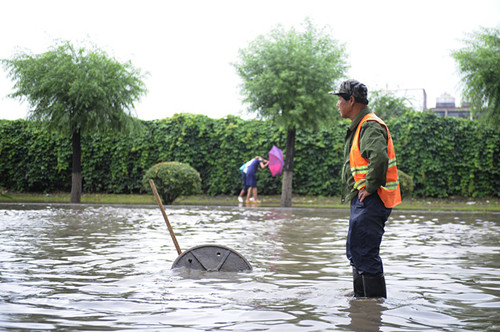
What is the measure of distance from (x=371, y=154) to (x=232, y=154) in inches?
845

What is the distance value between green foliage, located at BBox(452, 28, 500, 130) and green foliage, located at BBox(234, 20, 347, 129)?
4888mm

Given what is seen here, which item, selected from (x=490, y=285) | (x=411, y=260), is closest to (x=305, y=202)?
(x=411, y=260)

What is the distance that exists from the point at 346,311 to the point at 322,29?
61.7ft

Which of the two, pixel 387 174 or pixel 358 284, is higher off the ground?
pixel 387 174

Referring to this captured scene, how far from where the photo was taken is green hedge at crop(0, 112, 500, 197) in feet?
78.5

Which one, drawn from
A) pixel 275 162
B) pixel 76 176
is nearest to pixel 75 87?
pixel 76 176

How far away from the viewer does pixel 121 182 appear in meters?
27.3

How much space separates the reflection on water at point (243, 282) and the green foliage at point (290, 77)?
9143mm

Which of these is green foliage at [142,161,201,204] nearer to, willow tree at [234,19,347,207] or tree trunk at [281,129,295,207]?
tree trunk at [281,129,295,207]

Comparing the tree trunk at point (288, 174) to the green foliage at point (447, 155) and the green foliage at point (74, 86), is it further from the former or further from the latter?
the green foliage at point (74, 86)

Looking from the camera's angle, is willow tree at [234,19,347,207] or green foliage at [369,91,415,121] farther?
green foliage at [369,91,415,121]

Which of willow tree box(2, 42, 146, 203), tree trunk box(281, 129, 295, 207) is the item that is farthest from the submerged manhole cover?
tree trunk box(281, 129, 295, 207)

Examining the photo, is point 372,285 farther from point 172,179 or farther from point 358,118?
point 172,179

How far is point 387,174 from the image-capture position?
4809mm
